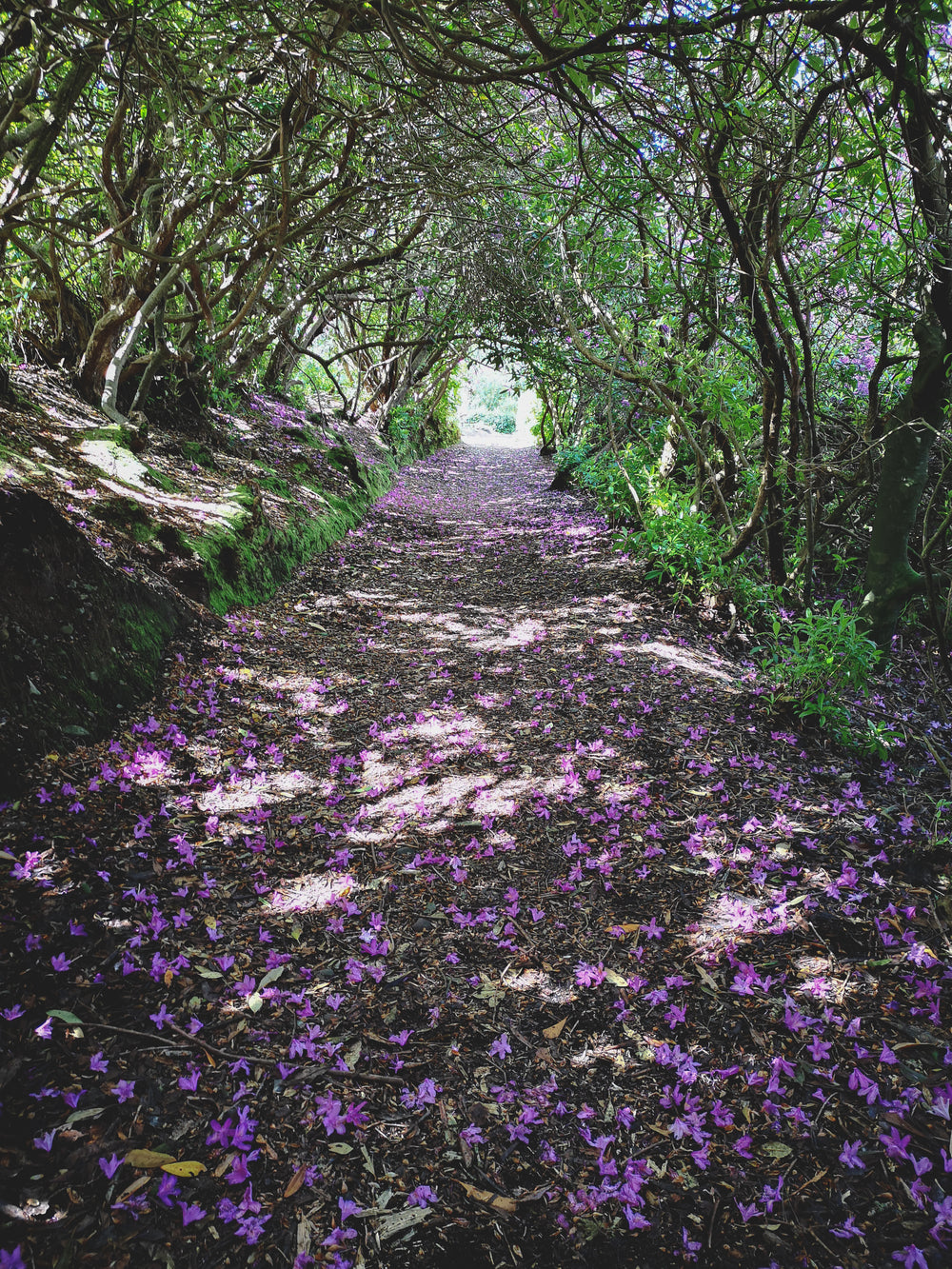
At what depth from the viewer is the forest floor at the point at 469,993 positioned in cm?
165

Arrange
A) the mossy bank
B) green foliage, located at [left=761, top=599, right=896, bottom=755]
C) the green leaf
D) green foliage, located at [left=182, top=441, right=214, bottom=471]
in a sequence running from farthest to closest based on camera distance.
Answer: green foliage, located at [left=182, top=441, right=214, bottom=471]
green foliage, located at [left=761, top=599, right=896, bottom=755]
the mossy bank
the green leaf

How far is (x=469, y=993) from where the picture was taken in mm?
2367

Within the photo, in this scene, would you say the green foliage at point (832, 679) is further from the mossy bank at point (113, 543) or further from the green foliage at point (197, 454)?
the green foliage at point (197, 454)

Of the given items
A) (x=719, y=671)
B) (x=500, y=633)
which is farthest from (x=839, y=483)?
(x=500, y=633)

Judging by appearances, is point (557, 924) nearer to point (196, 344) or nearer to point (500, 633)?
point (500, 633)

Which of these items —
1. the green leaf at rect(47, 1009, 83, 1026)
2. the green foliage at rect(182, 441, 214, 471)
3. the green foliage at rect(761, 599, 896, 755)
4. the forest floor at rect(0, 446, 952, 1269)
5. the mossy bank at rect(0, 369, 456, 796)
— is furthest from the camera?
the green foliage at rect(182, 441, 214, 471)

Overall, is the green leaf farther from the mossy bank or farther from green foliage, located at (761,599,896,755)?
green foliage, located at (761,599,896,755)

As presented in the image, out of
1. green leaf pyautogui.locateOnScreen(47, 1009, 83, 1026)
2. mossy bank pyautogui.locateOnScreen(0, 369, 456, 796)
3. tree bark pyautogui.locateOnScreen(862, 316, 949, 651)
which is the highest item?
tree bark pyautogui.locateOnScreen(862, 316, 949, 651)

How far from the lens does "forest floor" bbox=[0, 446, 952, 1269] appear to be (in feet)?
5.42

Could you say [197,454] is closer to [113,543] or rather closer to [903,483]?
[113,543]

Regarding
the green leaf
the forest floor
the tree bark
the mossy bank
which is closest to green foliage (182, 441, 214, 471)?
the mossy bank

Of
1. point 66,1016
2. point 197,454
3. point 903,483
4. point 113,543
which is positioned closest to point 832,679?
point 903,483

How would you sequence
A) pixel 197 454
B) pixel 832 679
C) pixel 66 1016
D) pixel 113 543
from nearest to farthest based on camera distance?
pixel 66 1016 → pixel 832 679 → pixel 113 543 → pixel 197 454

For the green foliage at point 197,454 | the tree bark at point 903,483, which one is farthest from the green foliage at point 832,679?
the green foliage at point 197,454
